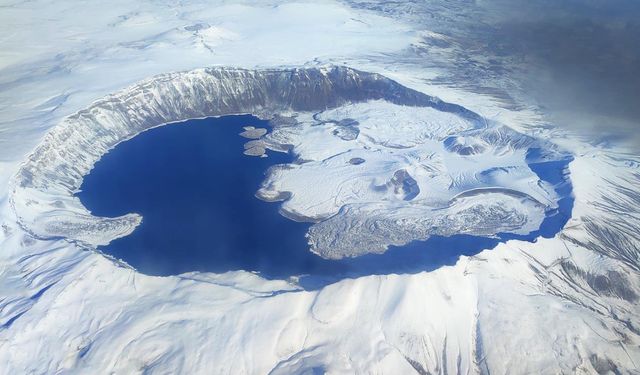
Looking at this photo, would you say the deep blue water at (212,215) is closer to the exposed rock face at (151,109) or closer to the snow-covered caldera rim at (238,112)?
the snow-covered caldera rim at (238,112)

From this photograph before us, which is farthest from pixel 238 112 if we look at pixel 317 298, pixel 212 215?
pixel 317 298

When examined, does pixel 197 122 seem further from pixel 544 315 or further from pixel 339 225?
pixel 544 315

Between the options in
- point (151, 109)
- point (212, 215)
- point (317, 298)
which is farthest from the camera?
point (151, 109)

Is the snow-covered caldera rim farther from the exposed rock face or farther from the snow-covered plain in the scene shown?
the snow-covered plain

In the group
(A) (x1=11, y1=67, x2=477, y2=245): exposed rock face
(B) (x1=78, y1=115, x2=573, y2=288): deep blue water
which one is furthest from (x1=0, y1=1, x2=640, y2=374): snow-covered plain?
(B) (x1=78, y1=115, x2=573, y2=288): deep blue water

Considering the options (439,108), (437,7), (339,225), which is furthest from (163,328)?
(437,7)

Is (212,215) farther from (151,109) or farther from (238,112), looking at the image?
(238,112)

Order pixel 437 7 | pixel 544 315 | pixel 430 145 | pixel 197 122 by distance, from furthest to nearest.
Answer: pixel 437 7 → pixel 197 122 → pixel 430 145 → pixel 544 315
